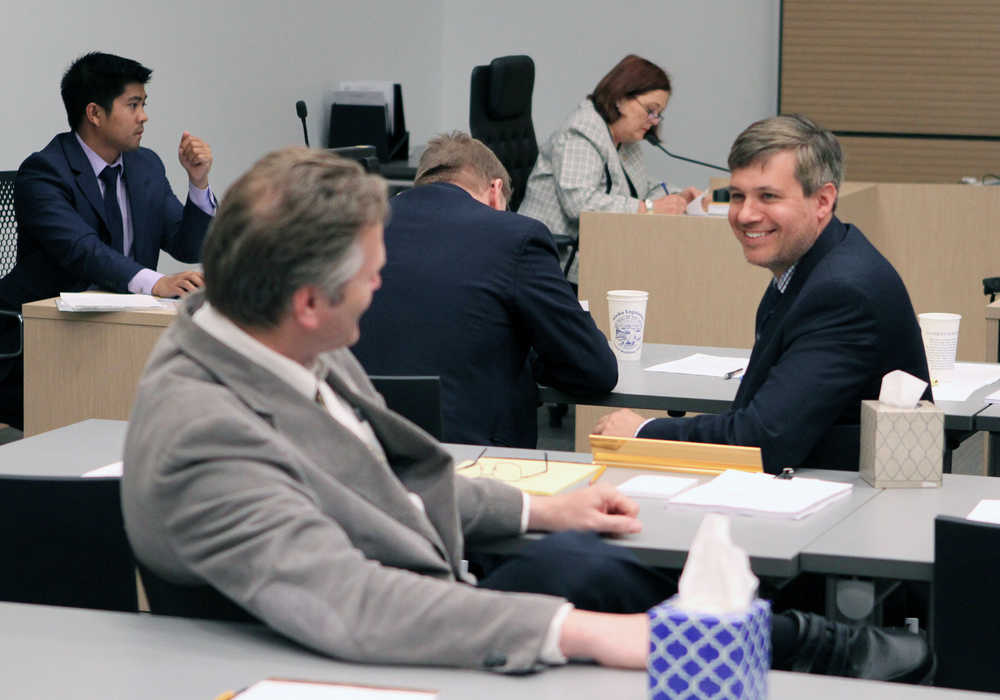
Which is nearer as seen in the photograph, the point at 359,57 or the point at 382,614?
the point at 382,614

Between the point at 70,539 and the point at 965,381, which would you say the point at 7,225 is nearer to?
the point at 70,539

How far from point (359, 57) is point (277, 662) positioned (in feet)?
20.6

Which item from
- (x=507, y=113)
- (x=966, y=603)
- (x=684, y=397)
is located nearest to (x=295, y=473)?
(x=966, y=603)

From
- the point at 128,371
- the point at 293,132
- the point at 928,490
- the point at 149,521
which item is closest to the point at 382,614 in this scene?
the point at 149,521

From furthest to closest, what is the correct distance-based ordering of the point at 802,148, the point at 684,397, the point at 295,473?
the point at 684,397
the point at 802,148
the point at 295,473

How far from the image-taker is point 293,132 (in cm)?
678

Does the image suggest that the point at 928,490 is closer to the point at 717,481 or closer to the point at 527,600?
the point at 717,481

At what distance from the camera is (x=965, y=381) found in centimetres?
316

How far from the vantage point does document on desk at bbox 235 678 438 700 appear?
1.30 meters

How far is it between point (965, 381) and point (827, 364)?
89cm

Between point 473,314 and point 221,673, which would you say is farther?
point 473,314

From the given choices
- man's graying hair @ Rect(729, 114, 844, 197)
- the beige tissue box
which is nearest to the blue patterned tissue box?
the beige tissue box

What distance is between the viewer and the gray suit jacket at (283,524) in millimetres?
1363

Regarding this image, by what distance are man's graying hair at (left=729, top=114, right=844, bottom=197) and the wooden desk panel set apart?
1.54m
